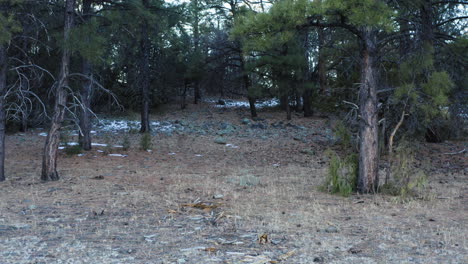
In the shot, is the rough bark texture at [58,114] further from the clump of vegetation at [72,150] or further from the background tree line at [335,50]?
the clump of vegetation at [72,150]

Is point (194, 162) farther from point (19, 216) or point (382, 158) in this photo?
point (19, 216)

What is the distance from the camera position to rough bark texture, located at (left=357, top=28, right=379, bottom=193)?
837 centimetres

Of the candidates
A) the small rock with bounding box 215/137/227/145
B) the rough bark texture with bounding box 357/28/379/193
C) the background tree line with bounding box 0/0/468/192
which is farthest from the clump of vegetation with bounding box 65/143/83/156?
the rough bark texture with bounding box 357/28/379/193

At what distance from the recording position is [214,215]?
692 centimetres

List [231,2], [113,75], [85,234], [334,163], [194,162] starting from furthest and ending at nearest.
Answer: [113,75] < [231,2] < [194,162] < [334,163] < [85,234]

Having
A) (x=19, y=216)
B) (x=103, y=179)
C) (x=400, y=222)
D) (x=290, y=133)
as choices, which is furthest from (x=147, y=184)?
(x=290, y=133)

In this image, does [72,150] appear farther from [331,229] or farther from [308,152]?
[331,229]

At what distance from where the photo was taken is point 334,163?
8641mm

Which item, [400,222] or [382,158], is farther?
[382,158]

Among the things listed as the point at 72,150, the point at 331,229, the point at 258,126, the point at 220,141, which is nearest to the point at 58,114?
the point at 72,150

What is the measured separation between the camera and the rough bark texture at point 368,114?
8367mm

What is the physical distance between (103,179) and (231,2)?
16.8 meters

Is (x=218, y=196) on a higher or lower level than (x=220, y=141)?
Result: lower

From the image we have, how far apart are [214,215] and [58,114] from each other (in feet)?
15.3
